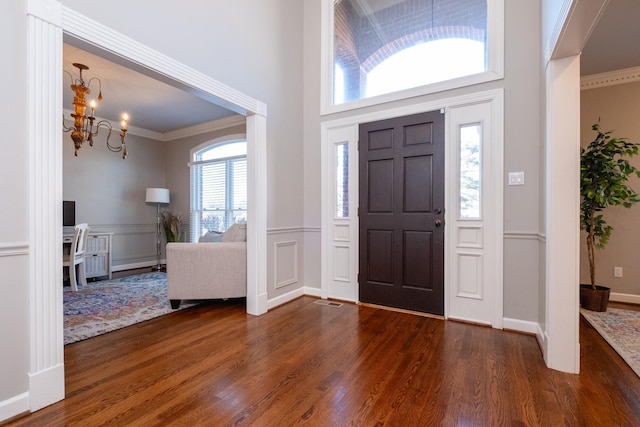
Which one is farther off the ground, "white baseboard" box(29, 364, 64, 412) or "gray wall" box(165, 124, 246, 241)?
"gray wall" box(165, 124, 246, 241)

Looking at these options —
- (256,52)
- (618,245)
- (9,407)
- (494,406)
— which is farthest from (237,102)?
(618,245)

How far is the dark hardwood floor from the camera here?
1494mm

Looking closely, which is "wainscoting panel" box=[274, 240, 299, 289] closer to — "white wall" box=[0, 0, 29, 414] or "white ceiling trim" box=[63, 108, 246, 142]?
"white wall" box=[0, 0, 29, 414]

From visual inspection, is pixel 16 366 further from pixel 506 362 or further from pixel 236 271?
pixel 506 362

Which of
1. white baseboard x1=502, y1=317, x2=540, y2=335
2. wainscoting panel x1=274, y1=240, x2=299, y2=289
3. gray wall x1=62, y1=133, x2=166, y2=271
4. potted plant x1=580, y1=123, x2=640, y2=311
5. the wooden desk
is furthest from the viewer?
gray wall x1=62, y1=133, x2=166, y2=271

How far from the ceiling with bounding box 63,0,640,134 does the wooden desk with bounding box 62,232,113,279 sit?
2118mm

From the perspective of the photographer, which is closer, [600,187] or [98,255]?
[600,187]

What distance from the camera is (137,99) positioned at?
4418 mm

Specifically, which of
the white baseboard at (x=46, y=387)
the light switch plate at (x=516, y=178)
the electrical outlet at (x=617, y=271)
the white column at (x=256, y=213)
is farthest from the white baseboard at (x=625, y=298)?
the white baseboard at (x=46, y=387)

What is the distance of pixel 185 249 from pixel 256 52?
2.25m

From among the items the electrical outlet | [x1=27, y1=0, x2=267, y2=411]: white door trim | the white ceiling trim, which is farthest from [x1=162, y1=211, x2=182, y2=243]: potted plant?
the electrical outlet

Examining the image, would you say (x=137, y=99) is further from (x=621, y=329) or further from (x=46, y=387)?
(x=621, y=329)

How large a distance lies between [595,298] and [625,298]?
2.62 feet

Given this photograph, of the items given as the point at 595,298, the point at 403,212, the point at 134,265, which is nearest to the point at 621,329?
the point at 595,298
